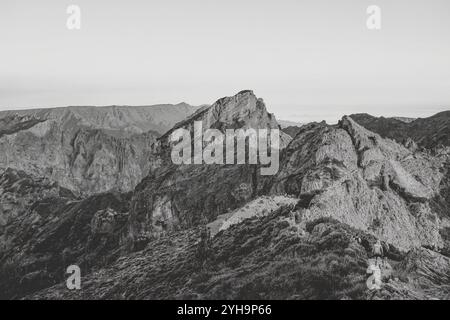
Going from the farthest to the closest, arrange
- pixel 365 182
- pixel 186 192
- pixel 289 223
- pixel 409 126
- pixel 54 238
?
pixel 54 238
pixel 409 126
pixel 186 192
pixel 365 182
pixel 289 223

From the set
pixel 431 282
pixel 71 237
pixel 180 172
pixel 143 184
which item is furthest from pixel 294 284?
pixel 71 237

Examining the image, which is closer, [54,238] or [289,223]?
[289,223]

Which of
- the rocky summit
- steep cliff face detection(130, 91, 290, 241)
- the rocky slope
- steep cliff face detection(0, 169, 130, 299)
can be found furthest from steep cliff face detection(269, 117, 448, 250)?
steep cliff face detection(0, 169, 130, 299)

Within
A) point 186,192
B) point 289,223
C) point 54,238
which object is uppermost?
point 289,223

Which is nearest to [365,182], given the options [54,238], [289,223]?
[289,223]

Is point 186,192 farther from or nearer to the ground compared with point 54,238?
farther from the ground

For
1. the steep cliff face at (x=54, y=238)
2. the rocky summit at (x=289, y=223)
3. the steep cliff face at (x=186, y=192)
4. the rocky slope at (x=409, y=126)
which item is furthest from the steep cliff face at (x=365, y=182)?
the steep cliff face at (x=54, y=238)

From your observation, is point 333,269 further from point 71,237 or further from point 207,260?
point 71,237

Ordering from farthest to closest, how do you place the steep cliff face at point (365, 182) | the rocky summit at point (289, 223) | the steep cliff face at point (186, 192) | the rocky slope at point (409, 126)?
the rocky slope at point (409, 126) → the steep cliff face at point (186, 192) → the steep cliff face at point (365, 182) → the rocky summit at point (289, 223)

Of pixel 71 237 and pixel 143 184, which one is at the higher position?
pixel 143 184

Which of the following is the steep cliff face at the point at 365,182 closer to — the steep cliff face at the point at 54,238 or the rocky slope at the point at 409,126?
the rocky slope at the point at 409,126

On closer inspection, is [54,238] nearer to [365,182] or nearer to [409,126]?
[409,126]
